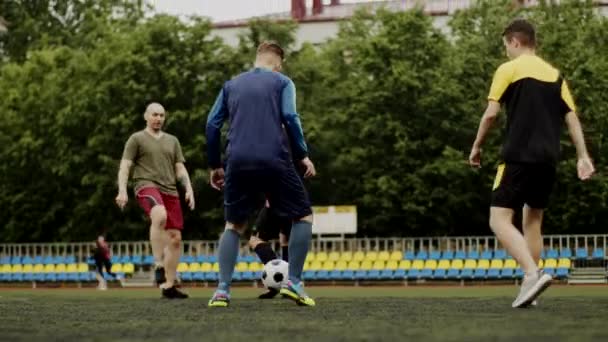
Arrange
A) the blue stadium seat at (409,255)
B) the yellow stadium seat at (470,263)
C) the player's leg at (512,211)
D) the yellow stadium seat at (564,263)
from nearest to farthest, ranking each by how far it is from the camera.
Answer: the player's leg at (512,211), the yellow stadium seat at (564,263), the yellow stadium seat at (470,263), the blue stadium seat at (409,255)

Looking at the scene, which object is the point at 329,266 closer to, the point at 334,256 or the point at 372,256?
the point at 334,256

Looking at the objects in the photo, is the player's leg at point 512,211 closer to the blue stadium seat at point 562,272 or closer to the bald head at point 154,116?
the bald head at point 154,116

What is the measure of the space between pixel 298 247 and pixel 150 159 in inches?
152

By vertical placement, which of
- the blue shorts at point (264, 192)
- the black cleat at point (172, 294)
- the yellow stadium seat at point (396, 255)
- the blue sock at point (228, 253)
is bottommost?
the yellow stadium seat at point (396, 255)

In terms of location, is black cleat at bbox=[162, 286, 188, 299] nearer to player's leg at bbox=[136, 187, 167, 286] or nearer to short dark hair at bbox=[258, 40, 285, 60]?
player's leg at bbox=[136, 187, 167, 286]

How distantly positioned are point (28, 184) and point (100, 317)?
42.5 meters

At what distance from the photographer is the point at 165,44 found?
48.9m

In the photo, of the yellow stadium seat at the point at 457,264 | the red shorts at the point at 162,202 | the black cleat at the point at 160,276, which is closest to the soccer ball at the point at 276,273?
the black cleat at the point at 160,276

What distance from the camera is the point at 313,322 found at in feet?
27.7

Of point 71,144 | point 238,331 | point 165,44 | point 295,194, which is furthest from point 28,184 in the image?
point 238,331

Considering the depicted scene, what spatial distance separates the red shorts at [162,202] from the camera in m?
14.5

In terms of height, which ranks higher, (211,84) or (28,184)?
(211,84)

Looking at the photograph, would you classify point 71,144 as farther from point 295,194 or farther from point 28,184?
point 295,194

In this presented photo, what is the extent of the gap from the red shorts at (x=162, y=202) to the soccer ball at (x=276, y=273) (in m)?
1.62
